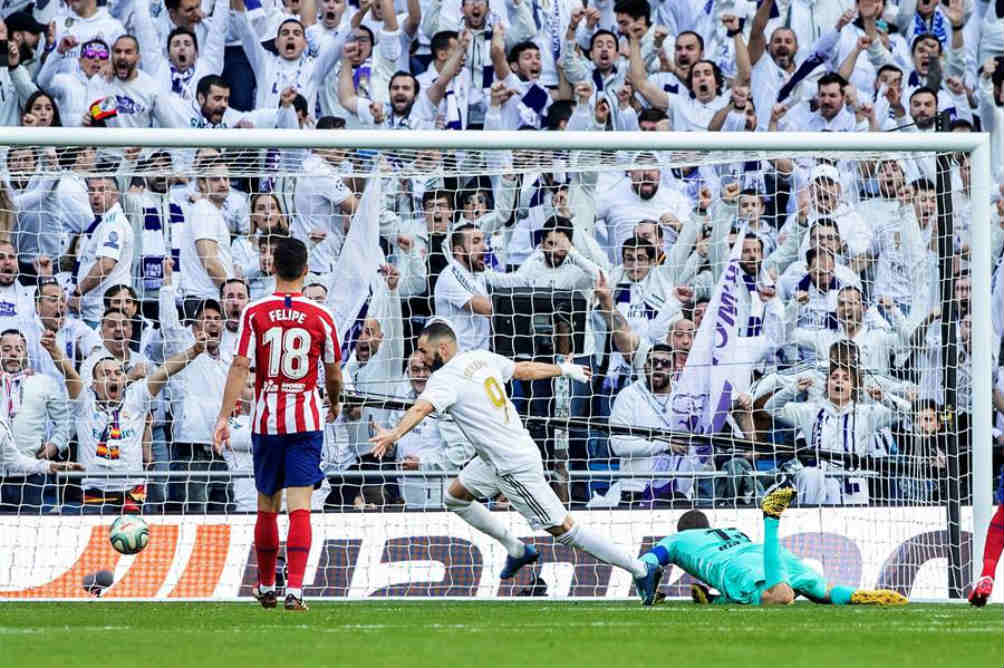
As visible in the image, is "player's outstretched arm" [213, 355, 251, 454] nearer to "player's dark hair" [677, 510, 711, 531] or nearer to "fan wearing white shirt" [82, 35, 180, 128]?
"player's dark hair" [677, 510, 711, 531]

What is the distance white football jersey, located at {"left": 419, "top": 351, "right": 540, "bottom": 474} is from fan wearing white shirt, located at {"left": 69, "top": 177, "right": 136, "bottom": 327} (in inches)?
133

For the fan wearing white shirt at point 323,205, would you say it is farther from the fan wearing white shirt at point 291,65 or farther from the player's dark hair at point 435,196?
the fan wearing white shirt at point 291,65

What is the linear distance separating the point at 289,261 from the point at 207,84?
6.43 meters

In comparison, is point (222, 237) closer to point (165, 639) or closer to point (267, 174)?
point (267, 174)

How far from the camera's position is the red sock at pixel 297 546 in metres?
8.35

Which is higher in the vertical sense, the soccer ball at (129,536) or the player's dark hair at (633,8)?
the player's dark hair at (633,8)

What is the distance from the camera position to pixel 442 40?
15031 mm

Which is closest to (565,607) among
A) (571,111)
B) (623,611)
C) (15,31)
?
(623,611)

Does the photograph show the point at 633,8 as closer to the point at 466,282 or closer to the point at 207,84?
the point at 207,84

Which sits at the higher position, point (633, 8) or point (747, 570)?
point (633, 8)

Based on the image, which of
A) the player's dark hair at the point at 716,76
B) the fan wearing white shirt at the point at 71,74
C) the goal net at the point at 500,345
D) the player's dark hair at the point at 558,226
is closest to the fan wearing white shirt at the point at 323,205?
the goal net at the point at 500,345

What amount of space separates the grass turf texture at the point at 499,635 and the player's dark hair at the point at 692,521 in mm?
1207

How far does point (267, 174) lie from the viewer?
37.3 ft

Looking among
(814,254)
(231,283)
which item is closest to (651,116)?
(814,254)
